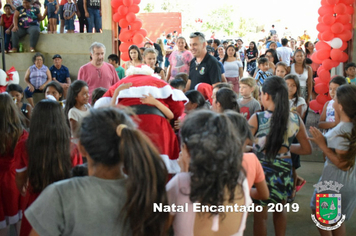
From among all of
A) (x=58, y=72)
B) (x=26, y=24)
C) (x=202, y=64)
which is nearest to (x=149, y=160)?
(x=202, y=64)

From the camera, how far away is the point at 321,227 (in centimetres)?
243

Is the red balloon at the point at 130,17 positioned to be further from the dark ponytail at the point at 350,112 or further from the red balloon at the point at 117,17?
the dark ponytail at the point at 350,112

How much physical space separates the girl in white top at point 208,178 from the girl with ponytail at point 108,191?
0.10 metres

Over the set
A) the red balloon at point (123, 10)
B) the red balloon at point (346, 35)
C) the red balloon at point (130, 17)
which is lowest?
the red balloon at point (346, 35)

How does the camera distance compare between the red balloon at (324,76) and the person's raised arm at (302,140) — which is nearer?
the person's raised arm at (302,140)

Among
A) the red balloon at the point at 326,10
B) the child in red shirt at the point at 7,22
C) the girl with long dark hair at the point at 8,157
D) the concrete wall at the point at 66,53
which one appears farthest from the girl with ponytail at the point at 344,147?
the child in red shirt at the point at 7,22

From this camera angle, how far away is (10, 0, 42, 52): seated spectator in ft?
25.1

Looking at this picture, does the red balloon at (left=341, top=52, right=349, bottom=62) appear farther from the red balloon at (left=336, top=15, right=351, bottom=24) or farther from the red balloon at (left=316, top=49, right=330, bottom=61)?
the red balloon at (left=336, top=15, right=351, bottom=24)

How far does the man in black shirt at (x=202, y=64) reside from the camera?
13.9 feet

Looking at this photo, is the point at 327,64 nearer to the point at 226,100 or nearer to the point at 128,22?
the point at 128,22

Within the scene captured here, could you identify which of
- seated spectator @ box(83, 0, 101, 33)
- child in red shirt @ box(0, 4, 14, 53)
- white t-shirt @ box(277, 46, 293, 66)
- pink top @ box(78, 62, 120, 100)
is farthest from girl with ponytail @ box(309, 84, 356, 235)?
child in red shirt @ box(0, 4, 14, 53)

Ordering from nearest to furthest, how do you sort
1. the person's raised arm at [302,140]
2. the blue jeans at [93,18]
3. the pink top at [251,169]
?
the pink top at [251,169] → the person's raised arm at [302,140] → the blue jeans at [93,18]

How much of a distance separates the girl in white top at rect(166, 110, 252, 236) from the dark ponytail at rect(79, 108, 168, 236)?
3.5 inches

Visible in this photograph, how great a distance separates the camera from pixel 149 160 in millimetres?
1312
